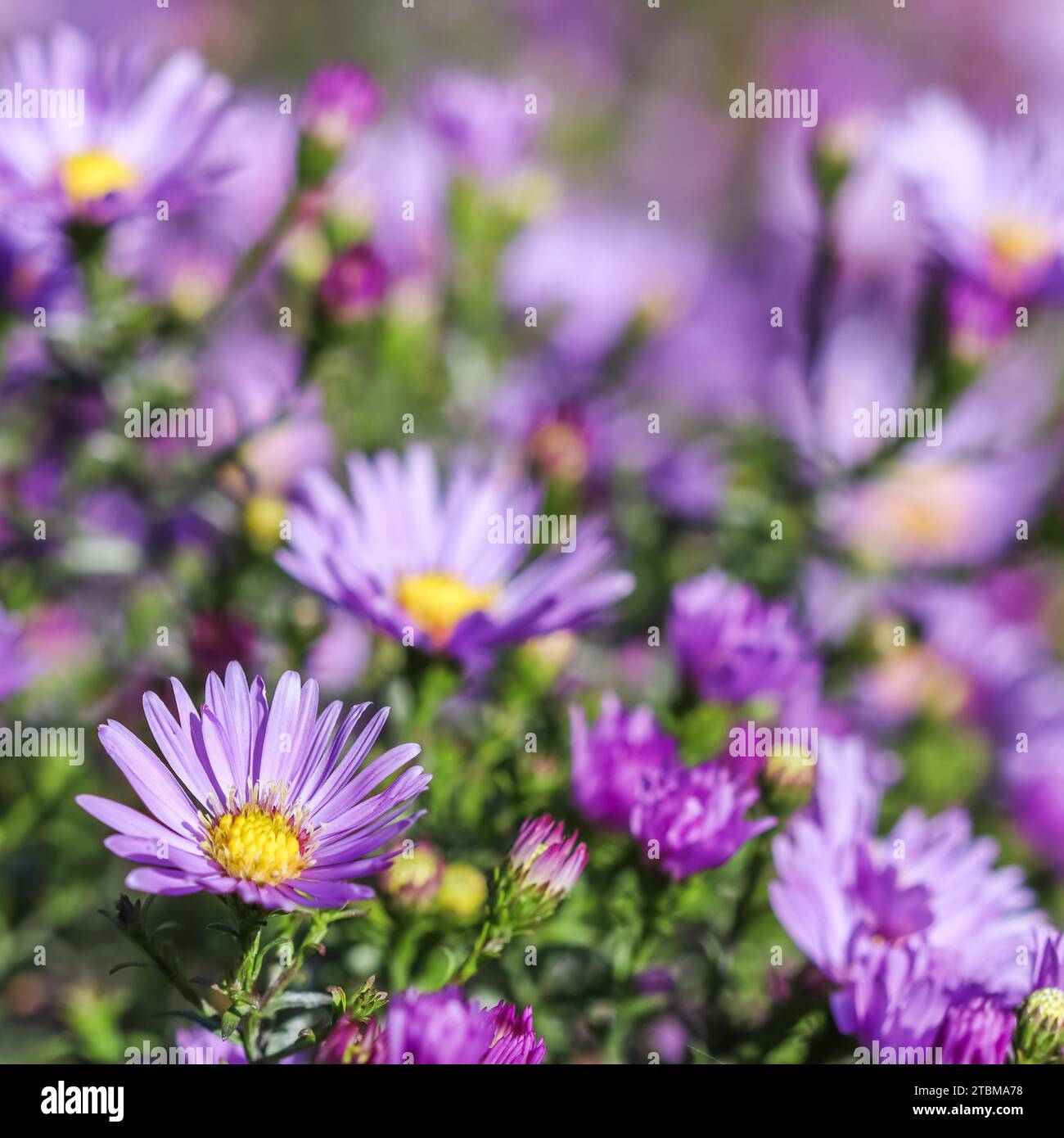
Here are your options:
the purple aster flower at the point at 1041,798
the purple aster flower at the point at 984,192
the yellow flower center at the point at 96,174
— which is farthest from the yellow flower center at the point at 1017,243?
the yellow flower center at the point at 96,174

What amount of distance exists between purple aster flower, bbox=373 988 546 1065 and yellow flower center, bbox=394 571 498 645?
34cm

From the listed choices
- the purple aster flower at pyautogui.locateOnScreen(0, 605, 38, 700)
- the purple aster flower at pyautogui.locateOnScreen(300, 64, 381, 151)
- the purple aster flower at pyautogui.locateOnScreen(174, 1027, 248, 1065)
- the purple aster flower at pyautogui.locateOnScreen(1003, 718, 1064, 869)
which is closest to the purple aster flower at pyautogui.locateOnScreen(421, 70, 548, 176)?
the purple aster flower at pyautogui.locateOnScreen(300, 64, 381, 151)

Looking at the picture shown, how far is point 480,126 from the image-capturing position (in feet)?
5.35

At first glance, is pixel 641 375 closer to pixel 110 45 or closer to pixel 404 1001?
pixel 110 45

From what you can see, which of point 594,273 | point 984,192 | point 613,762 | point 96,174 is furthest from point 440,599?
point 594,273

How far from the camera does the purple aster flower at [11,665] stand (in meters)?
1.10

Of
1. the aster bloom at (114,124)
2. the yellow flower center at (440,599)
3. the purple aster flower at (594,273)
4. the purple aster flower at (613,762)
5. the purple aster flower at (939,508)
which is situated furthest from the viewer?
the purple aster flower at (594,273)

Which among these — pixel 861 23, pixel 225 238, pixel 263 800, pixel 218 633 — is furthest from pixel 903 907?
pixel 861 23

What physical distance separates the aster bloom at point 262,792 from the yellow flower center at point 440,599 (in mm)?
224

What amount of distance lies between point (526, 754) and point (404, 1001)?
12.6 inches

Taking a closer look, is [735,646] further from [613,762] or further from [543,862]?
[543,862]

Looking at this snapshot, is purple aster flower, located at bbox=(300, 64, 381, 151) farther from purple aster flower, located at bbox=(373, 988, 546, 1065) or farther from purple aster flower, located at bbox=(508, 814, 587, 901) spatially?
purple aster flower, located at bbox=(373, 988, 546, 1065)

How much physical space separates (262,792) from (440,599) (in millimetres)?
338

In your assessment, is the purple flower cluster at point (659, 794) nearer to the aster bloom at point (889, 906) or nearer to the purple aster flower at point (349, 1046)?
the aster bloom at point (889, 906)
